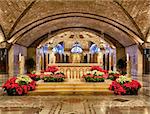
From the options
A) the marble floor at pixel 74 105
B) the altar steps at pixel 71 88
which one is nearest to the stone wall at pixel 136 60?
the altar steps at pixel 71 88

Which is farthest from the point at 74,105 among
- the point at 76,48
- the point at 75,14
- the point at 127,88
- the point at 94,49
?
the point at 94,49

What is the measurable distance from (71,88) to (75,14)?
9.50 meters

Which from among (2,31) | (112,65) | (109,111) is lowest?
(109,111)

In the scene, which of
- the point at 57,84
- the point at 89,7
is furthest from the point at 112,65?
the point at 57,84

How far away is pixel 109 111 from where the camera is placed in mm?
7609

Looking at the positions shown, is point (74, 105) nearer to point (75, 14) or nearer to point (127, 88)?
point (127, 88)

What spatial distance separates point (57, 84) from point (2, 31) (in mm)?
9800

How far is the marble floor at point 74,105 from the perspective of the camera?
25.0 feet

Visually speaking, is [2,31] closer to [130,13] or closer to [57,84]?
[130,13]

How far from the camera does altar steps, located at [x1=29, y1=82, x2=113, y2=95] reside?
11.1 metres

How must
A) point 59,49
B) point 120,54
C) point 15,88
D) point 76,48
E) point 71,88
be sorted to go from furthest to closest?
point 59,49 → point 76,48 → point 120,54 → point 71,88 → point 15,88

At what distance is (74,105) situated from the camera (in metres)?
8.62

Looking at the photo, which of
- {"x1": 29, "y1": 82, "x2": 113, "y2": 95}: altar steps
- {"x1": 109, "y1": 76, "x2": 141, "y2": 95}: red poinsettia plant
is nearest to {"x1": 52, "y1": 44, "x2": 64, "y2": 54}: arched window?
{"x1": 29, "y1": 82, "x2": 113, "y2": 95}: altar steps

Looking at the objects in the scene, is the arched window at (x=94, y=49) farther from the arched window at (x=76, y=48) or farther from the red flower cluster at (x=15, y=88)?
the red flower cluster at (x=15, y=88)
